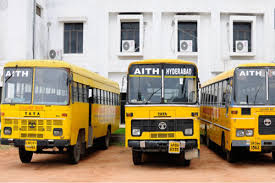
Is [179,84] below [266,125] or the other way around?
the other way around

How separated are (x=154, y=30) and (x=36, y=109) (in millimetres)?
15034

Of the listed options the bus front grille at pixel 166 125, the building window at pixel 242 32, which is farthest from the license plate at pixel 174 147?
the building window at pixel 242 32

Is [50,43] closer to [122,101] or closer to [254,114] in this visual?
[122,101]

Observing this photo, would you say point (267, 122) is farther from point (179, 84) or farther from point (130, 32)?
point (130, 32)

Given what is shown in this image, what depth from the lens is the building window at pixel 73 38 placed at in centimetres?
2631

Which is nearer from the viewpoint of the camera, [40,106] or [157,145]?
[157,145]

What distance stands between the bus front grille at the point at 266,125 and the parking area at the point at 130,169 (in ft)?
3.52

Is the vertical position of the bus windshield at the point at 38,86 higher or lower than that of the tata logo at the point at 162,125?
higher

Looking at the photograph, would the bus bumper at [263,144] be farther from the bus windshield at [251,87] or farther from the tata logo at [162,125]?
the tata logo at [162,125]

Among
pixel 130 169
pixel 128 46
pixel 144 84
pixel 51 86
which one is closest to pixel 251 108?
pixel 144 84

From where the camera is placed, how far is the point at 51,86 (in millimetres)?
11922

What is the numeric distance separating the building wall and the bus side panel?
11.5 m

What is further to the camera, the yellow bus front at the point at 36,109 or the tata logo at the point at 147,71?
the tata logo at the point at 147,71

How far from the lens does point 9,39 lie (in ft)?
77.8
